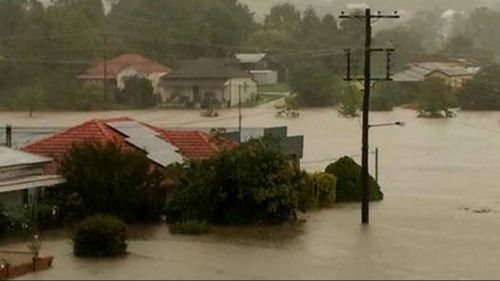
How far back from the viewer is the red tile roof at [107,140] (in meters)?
13.8

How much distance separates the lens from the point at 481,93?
2947cm

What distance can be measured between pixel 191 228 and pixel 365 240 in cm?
168

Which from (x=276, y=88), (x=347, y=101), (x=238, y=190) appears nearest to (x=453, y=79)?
(x=347, y=101)

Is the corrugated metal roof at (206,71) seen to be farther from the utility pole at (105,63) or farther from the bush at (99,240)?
the bush at (99,240)

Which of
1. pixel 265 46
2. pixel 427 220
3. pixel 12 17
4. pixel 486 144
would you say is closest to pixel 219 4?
pixel 265 46

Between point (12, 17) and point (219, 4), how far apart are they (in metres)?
6.02

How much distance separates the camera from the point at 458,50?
3766cm

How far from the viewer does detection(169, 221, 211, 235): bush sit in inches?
468

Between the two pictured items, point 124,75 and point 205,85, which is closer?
point 124,75

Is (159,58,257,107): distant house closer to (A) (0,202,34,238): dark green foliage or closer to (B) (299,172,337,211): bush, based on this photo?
(B) (299,172,337,211): bush

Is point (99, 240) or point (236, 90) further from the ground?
point (236, 90)

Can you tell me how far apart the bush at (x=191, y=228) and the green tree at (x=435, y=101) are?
16.6 metres

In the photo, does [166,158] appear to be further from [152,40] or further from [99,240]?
[152,40]

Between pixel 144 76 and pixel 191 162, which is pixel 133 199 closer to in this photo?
pixel 191 162
